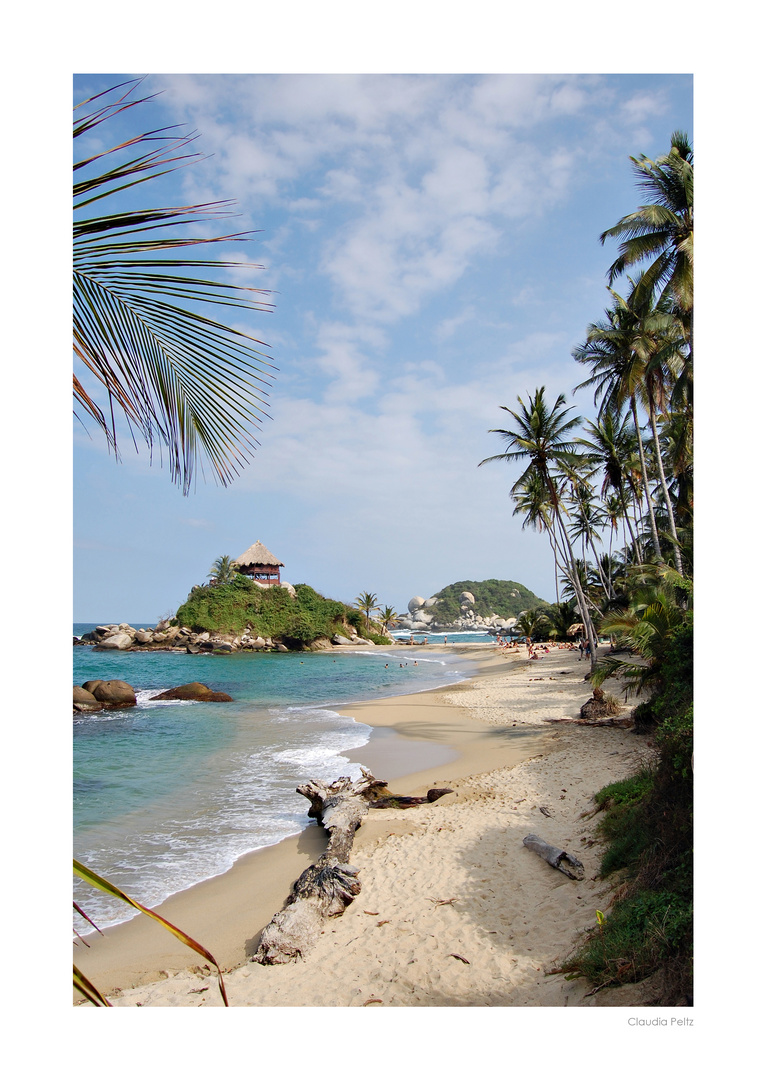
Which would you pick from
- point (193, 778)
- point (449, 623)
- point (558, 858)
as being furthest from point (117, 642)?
point (449, 623)

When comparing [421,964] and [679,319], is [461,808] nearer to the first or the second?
[421,964]

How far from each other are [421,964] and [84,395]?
4.51 m

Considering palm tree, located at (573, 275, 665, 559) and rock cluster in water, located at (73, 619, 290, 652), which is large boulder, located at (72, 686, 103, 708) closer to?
palm tree, located at (573, 275, 665, 559)

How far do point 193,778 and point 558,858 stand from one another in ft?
26.6

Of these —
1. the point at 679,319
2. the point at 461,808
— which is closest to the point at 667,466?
the point at 679,319

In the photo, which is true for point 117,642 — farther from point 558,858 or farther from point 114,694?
point 558,858

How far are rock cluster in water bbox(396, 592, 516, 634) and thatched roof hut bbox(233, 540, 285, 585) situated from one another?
195 ft

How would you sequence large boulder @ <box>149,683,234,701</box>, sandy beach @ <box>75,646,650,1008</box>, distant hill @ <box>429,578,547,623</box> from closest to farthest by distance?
sandy beach @ <box>75,646,650,1008</box>
large boulder @ <box>149,683,234,701</box>
distant hill @ <box>429,578,547,623</box>

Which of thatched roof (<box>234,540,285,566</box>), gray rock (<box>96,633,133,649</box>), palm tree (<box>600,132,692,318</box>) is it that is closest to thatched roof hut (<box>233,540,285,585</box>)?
thatched roof (<box>234,540,285,566</box>)

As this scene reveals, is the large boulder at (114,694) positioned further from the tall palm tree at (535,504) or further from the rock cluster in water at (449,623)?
the rock cluster in water at (449,623)

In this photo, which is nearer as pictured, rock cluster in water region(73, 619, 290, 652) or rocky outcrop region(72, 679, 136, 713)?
rocky outcrop region(72, 679, 136, 713)

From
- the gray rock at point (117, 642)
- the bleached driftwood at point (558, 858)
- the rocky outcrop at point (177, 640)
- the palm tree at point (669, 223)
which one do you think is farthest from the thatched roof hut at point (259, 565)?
the bleached driftwood at point (558, 858)

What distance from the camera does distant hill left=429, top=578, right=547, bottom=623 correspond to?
398 feet

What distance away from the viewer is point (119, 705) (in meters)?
21.7
